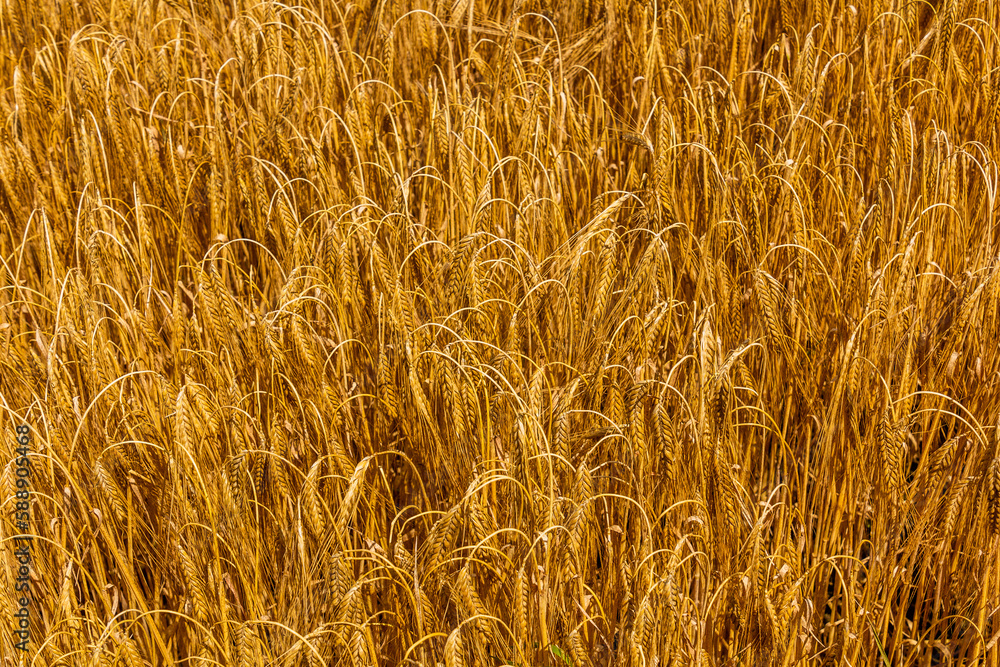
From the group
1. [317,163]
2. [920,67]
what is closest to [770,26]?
[920,67]

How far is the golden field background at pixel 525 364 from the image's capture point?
1036 mm

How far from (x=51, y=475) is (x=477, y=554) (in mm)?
568

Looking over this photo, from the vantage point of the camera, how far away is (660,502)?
1112 millimetres

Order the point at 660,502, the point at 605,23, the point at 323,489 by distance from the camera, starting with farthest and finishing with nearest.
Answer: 1. the point at 605,23
2. the point at 323,489
3. the point at 660,502

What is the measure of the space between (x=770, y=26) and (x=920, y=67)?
1.29 ft

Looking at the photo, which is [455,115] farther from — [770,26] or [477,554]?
[477,554]

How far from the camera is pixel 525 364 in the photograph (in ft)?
4.40

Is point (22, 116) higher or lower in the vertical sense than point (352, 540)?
higher

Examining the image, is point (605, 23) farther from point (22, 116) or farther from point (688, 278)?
point (22, 116)

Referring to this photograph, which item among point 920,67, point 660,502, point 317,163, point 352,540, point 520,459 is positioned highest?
point 920,67

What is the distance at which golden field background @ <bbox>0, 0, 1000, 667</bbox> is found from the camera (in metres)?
1.04

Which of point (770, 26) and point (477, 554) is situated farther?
point (770, 26)

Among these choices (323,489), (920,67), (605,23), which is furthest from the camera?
(605,23)

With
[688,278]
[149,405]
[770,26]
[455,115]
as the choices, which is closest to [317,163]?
[455,115]
